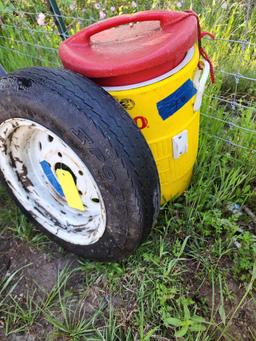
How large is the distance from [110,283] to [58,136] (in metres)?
0.67

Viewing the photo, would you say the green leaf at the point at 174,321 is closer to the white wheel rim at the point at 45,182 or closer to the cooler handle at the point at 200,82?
the white wheel rim at the point at 45,182

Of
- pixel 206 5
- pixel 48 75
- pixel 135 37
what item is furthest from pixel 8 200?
pixel 206 5

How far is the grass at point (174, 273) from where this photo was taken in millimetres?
1400

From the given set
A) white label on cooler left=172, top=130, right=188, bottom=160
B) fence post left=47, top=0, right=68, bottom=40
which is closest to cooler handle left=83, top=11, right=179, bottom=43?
white label on cooler left=172, top=130, right=188, bottom=160

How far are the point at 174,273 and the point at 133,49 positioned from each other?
0.88m

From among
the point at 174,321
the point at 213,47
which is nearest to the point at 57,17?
the point at 213,47

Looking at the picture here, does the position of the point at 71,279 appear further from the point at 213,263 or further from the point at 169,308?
the point at 213,263

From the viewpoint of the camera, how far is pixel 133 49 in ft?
4.20

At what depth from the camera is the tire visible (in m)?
1.16

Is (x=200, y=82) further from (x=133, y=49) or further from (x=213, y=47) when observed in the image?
(x=213, y=47)

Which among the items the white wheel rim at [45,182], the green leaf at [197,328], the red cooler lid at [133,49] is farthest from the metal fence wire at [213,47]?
the green leaf at [197,328]

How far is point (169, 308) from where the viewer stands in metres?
1.40

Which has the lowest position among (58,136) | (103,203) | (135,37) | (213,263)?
(213,263)

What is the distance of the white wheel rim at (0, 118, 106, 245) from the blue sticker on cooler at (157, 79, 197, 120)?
36cm
